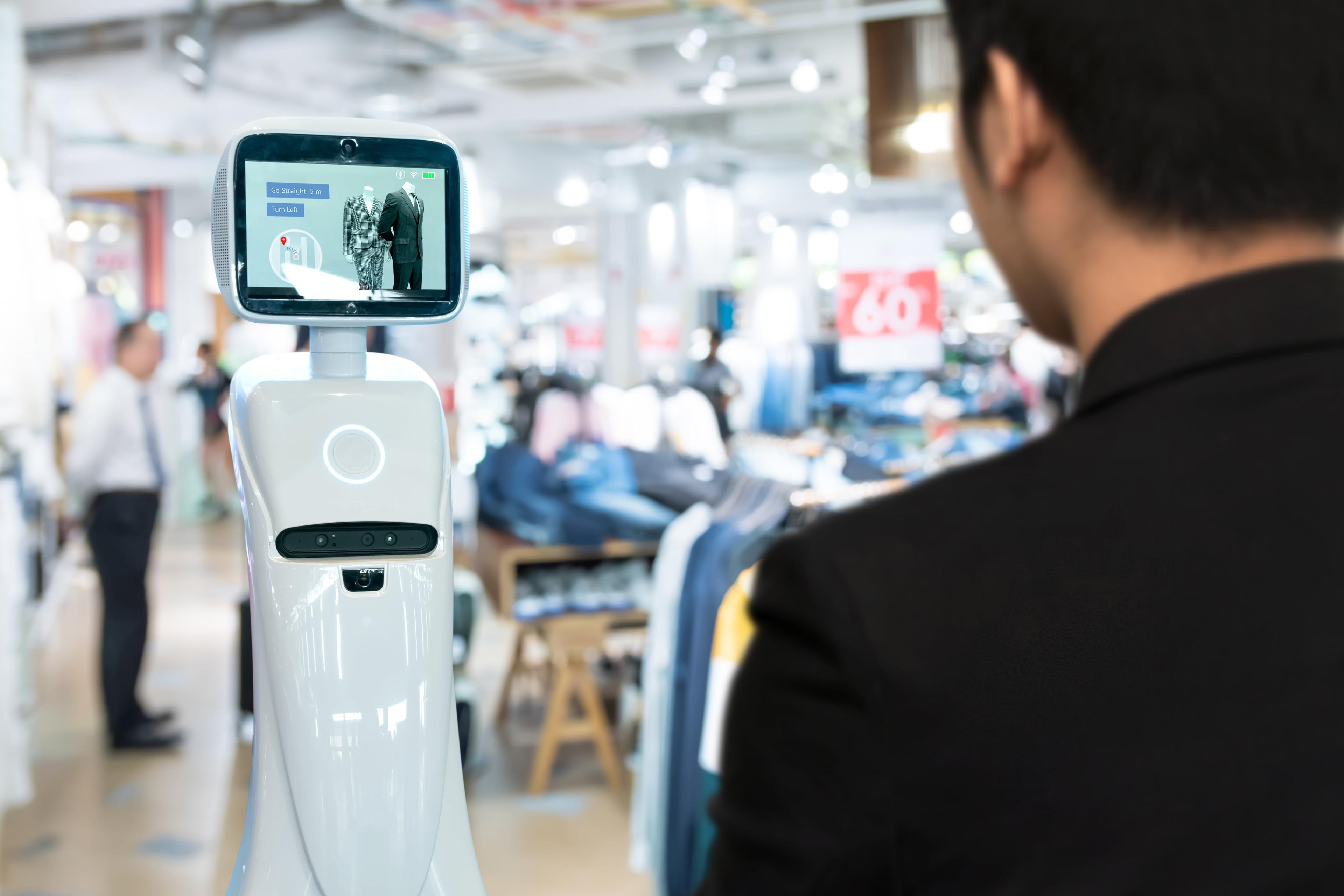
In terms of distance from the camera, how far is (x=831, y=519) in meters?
0.52

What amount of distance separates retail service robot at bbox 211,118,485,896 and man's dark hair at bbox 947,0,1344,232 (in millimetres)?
947

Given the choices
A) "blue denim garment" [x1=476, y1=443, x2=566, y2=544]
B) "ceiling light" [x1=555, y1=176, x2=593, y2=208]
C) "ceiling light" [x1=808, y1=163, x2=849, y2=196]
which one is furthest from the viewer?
"ceiling light" [x1=808, y1=163, x2=849, y2=196]

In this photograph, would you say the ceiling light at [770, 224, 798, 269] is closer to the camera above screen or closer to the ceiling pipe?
the ceiling pipe

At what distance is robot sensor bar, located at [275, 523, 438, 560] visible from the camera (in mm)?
1337

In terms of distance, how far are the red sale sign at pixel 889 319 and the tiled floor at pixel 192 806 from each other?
6.18ft

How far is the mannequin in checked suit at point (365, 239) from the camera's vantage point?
134 cm

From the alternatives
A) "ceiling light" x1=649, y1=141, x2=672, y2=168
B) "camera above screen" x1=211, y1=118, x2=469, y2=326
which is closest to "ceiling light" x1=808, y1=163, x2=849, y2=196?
"ceiling light" x1=649, y1=141, x2=672, y2=168

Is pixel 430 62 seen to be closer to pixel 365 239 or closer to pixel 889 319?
pixel 889 319

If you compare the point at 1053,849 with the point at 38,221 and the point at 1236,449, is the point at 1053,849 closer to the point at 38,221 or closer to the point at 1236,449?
the point at 1236,449

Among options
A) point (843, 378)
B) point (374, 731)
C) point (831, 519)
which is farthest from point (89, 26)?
point (843, 378)

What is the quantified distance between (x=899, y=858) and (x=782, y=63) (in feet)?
28.3

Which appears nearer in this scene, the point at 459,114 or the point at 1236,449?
the point at 1236,449

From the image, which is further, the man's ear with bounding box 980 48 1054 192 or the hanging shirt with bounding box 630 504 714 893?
the hanging shirt with bounding box 630 504 714 893

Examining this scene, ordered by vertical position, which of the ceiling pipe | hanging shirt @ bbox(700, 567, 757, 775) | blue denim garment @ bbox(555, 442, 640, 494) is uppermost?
the ceiling pipe
